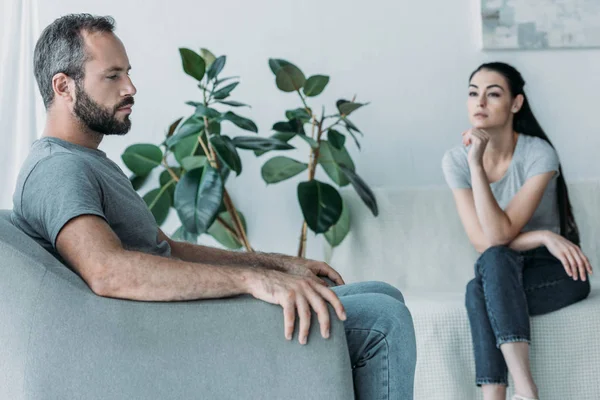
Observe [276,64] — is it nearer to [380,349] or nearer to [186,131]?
[186,131]

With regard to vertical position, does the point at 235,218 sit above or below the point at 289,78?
below

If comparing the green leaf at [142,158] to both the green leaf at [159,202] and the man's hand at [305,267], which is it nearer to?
the green leaf at [159,202]

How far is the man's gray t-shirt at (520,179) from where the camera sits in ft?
8.86

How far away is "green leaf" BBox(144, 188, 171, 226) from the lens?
3125mm

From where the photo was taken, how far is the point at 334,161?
10.1 feet

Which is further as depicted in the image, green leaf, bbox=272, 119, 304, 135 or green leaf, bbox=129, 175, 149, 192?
green leaf, bbox=129, 175, 149, 192

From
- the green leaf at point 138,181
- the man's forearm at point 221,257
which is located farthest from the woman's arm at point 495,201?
the green leaf at point 138,181

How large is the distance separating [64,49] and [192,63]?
1.37 meters

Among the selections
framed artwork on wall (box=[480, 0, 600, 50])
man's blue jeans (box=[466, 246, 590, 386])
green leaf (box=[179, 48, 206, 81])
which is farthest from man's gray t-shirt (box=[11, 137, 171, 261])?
framed artwork on wall (box=[480, 0, 600, 50])

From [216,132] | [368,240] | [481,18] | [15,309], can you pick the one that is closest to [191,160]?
[216,132]

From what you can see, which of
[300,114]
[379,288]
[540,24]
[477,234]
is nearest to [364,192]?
[300,114]

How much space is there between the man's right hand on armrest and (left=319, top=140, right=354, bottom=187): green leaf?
5.90ft

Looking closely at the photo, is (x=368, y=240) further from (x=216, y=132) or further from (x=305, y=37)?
(x=305, y=37)

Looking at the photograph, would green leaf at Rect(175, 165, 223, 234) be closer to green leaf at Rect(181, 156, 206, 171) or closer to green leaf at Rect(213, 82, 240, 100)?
green leaf at Rect(181, 156, 206, 171)
